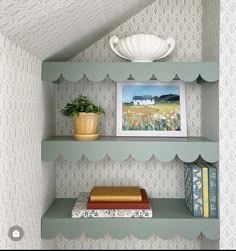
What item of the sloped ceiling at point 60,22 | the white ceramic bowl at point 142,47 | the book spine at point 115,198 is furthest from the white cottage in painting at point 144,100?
the book spine at point 115,198

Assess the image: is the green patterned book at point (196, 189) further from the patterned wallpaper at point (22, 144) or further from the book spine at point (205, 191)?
the patterned wallpaper at point (22, 144)

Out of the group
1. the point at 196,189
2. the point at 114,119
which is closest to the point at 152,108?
the point at 114,119

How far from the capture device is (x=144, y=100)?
5.41 ft

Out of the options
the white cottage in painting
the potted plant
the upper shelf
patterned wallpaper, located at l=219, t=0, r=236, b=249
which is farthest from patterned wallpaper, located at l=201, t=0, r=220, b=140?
the potted plant

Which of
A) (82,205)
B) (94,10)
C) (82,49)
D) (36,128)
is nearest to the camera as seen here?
(94,10)

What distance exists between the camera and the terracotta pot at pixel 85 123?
55.1 inches

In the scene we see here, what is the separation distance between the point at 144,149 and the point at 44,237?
59cm

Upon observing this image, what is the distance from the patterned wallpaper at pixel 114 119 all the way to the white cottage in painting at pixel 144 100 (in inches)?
4.8

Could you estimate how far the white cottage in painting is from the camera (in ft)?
5.41

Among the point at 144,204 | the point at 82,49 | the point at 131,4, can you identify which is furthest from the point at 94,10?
the point at 144,204

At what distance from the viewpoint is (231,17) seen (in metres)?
1.37

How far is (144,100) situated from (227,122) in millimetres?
455

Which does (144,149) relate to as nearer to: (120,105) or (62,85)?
(120,105)

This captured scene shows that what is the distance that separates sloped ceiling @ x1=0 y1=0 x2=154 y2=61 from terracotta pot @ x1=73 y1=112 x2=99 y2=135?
1.01ft
